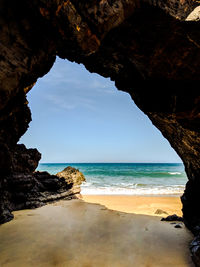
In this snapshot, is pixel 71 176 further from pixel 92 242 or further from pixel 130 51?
pixel 130 51

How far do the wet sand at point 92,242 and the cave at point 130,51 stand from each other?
0.66 meters

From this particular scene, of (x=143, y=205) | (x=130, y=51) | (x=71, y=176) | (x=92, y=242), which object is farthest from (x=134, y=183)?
(x=130, y=51)

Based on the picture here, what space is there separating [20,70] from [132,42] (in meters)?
3.41

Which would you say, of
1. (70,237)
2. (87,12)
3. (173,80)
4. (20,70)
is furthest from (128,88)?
(70,237)

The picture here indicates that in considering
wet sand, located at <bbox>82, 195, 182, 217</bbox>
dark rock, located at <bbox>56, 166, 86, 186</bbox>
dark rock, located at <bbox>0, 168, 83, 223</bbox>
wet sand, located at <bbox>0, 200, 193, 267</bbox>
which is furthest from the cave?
dark rock, located at <bbox>56, 166, 86, 186</bbox>

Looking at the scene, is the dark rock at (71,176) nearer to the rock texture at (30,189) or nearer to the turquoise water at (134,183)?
the rock texture at (30,189)

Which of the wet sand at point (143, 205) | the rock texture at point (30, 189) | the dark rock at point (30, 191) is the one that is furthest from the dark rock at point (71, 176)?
the wet sand at point (143, 205)

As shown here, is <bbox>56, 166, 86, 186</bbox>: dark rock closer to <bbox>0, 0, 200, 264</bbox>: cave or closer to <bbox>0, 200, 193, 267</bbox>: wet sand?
<bbox>0, 200, 193, 267</bbox>: wet sand

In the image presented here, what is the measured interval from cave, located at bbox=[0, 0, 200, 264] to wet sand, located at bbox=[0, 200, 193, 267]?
661 millimetres

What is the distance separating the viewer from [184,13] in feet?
12.5

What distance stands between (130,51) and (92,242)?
6.17 m

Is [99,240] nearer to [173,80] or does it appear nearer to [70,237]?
[70,237]

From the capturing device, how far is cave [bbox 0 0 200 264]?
141 inches

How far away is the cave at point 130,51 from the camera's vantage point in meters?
3.59
